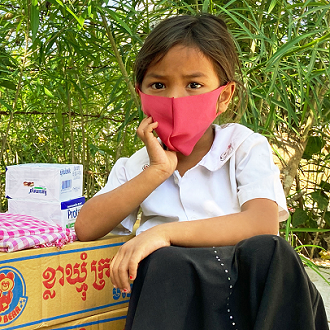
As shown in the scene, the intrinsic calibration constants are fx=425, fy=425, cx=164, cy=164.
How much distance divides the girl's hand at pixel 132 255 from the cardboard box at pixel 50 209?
651mm

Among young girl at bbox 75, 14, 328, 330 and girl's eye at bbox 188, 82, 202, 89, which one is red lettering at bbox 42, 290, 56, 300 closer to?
young girl at bbox 75, 14, 328, 330

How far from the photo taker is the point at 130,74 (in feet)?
7.04

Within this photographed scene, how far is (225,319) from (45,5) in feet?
5.69

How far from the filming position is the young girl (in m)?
0.86

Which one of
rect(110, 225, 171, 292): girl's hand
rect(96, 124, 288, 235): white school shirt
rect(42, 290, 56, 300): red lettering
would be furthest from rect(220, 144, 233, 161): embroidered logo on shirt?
rect(42, 290, 56, 300): red lettering

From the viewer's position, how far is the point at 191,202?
1.21 metres

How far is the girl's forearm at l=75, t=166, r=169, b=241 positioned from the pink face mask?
0.37 ft

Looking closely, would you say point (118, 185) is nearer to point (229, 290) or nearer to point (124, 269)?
point (124, 269)

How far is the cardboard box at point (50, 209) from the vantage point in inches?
60.9

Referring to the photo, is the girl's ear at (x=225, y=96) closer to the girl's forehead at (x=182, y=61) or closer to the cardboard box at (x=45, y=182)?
the girl's forehead at (x=182, y=61)

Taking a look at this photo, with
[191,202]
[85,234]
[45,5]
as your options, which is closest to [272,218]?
[191,202]

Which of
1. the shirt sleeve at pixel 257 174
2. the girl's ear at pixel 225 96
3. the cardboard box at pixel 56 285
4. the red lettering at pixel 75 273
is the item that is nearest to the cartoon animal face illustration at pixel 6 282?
the cardboard box at pixel 56 285

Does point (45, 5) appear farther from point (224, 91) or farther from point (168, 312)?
point (168, 312)

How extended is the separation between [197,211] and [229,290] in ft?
1.18
